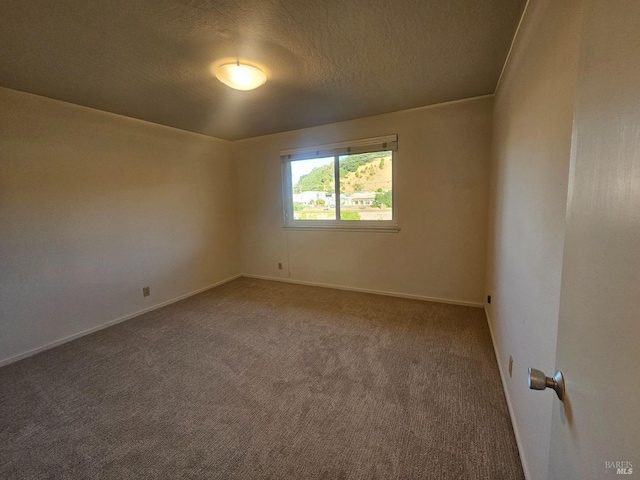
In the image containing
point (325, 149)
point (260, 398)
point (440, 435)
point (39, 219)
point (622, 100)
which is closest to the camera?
point (622, 100)

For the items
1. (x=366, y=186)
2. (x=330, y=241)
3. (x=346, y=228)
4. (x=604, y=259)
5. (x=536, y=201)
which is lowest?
(x=330, y=241)

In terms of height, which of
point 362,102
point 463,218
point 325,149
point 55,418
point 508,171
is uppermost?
point 362,102

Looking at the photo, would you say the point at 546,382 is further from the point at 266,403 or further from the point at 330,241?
the point at 330,241

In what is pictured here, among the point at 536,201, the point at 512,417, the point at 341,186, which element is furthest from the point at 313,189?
the point at 512,417

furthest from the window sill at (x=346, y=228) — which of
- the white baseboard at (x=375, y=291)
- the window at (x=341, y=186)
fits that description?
the white baseboard at (x=375, y=291)

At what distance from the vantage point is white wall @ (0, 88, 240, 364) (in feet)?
7.96

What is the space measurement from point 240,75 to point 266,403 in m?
2.39

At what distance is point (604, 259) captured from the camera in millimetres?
446

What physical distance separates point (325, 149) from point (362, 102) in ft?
3.17

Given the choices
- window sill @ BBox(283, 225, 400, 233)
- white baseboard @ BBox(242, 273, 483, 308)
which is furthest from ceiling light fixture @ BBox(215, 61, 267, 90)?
white baseboard @ BBox(242, 273, 483, 308)

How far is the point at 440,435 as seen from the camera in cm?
151

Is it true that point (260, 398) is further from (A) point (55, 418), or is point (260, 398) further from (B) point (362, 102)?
(B) point (362, 102)

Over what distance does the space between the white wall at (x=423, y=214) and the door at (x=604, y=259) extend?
2.83 meters

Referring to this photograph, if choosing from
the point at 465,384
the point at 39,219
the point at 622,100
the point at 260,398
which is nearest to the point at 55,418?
the point at 260,398
